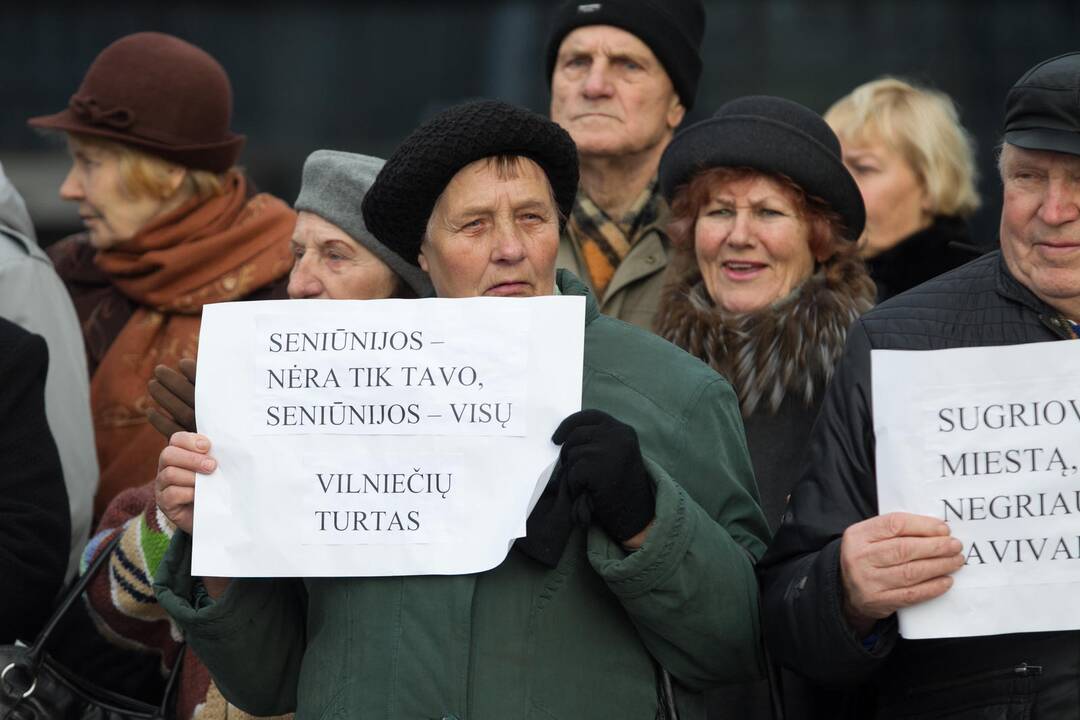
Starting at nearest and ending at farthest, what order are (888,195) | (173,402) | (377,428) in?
(377,428)
(173,402)
(888,195)

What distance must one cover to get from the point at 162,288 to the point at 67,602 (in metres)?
1.35

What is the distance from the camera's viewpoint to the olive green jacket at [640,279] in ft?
15.0

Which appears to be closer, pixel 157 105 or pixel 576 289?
pixel 576 289

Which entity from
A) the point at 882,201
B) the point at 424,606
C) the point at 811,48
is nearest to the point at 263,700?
the point at 424,606

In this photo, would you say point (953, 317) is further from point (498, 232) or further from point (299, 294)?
point (299, 294)

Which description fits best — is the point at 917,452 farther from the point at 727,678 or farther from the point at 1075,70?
the point at 1075,70

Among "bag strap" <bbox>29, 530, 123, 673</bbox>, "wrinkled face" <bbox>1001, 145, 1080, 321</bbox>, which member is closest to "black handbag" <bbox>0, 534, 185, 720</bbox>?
"bag strap" <bbox>29, 530, 123, 673</bbox>

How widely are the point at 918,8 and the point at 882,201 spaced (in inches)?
222

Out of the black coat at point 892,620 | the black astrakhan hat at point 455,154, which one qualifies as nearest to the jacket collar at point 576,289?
the black astrakhan hat at point 455,154

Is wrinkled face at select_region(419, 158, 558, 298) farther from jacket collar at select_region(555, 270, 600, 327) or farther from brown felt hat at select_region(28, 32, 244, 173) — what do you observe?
brown felt hat at select_region(28, 32, 244, 173)

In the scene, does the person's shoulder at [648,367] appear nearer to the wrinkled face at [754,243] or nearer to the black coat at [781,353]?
the black coat at [781,353]

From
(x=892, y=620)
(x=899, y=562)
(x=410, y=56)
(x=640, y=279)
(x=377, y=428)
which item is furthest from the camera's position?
(x=410, y=56)

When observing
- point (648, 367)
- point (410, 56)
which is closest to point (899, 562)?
point (648, 367)

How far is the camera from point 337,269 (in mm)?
4055
